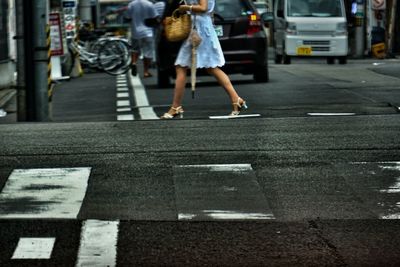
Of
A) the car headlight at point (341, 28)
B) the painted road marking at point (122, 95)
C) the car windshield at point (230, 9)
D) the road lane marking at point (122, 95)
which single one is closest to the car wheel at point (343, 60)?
the car headlight at point (341, 28)

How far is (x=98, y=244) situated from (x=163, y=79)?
14348 mm

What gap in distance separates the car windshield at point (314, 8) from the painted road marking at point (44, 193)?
2577cm

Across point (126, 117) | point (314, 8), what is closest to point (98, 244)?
point (126, 117)

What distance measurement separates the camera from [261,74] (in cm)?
2053

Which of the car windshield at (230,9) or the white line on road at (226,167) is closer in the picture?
the white line on road at (226,167)

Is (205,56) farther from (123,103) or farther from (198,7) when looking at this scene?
(123,103)

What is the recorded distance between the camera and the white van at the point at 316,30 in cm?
3347

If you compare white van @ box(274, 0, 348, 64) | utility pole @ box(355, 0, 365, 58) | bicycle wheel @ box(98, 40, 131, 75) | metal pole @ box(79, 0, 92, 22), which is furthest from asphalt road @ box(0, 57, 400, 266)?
metal pole @ box(79, 0, 92, 22)

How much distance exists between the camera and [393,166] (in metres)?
8.59

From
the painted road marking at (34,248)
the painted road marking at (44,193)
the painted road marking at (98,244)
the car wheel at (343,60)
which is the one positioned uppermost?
the painted road marking at (44,193)

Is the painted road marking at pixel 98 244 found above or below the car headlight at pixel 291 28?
below

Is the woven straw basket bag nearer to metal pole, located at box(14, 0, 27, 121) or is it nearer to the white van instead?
metal pole, located at box(14, 0, 27, 121)

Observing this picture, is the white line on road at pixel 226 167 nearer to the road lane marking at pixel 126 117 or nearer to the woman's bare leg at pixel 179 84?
the woman's bare leg at pixel 179 84

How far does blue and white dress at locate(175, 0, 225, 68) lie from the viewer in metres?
12.9
